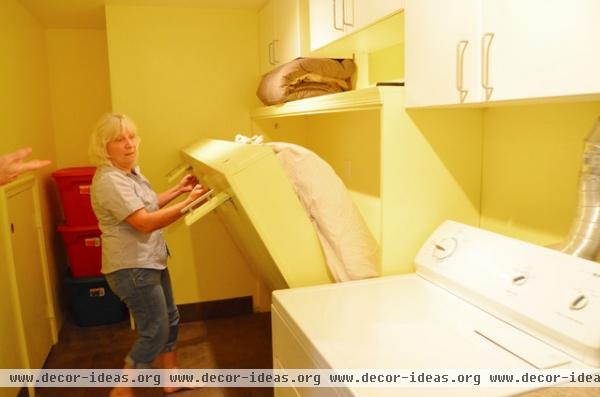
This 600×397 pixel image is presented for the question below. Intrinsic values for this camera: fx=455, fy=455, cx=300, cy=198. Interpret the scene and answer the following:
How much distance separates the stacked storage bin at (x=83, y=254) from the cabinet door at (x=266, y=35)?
4.88 ft

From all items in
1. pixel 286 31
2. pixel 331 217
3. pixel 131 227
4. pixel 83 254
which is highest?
pixel 286 31

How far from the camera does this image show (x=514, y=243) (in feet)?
4.58

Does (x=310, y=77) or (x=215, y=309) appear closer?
(x=310, y=77)

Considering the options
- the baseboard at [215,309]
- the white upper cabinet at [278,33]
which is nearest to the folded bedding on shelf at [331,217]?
the white upper cabinet at [278,33]

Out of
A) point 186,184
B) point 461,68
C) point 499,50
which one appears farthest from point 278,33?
point 499,50

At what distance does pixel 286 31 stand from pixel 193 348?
2107 mm

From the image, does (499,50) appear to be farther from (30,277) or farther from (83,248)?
(83,248)

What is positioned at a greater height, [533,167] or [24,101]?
[24,101]

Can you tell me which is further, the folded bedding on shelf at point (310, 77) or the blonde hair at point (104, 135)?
the folded bedding on shelf at point (310, 77)

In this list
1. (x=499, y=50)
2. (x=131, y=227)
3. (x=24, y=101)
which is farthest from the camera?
(x=24, y=101)

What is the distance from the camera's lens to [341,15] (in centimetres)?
190

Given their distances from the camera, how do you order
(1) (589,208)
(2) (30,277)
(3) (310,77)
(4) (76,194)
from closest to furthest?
(1) (589,208)
(3) (310,77)
(2) (30,277)
(4) (76,194)

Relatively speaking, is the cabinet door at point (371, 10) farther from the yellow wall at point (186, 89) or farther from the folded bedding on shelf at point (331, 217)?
the yellow wall at point (186, 89)

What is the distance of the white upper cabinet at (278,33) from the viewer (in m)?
2.47
